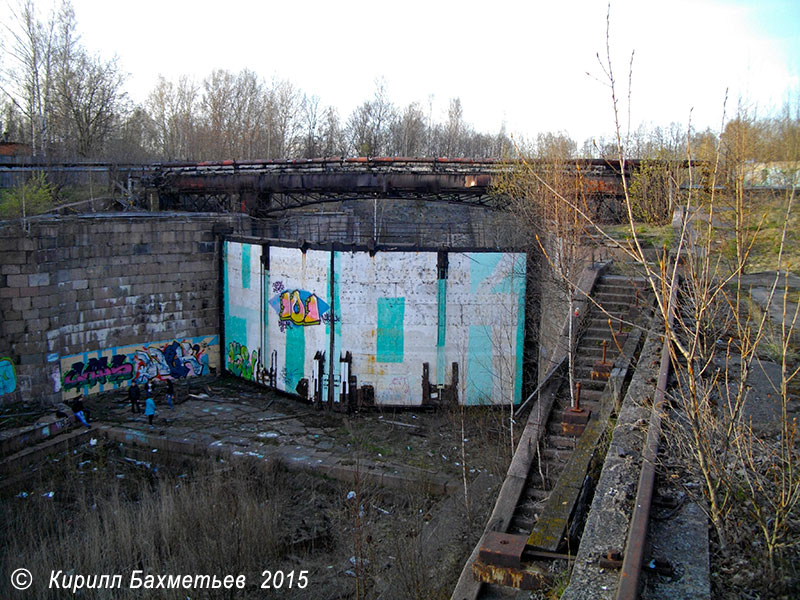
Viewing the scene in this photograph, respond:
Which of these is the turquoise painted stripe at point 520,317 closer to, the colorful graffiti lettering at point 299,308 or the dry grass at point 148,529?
the colorful graffiti lettering at point 299,308

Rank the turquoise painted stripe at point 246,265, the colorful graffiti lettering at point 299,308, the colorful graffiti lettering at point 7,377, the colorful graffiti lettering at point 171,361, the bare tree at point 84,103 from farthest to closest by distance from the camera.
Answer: the bare tree at point 84,103 < the turquoise painted stripe at point 246,265 < the colorful graffiti lettering at point 171,361 < the colorful graffiti lettering at point 299,308 < the colorful graffiti lettering at point 7,377

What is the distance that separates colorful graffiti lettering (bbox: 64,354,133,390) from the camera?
16906 millimetres

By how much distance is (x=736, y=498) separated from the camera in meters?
5.48

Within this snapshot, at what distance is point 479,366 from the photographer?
55.3 ft

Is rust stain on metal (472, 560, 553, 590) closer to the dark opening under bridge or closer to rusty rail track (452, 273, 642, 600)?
rusty rail track (452, 273, 642, 600)

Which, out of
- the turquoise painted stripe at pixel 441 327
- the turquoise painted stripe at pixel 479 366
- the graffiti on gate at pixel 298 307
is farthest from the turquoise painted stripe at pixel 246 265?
the turquoise painted stripe at pixel 479 366

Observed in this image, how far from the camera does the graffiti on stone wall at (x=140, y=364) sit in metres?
17.0

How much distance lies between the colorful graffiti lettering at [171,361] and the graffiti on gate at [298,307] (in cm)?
330

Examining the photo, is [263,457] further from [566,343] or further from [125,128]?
[125,128]

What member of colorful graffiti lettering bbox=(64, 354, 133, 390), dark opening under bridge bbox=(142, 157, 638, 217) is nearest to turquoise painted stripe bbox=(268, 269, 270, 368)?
colorful graffiti lettering bbox=(64, 354, 133, 390)

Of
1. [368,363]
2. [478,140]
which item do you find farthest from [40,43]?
[478,140]

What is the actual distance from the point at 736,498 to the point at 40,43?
34.3 metres

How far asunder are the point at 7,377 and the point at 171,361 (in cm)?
448

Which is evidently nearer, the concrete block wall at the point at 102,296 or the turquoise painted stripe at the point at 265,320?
the concrete block wall at the point at 102,296
